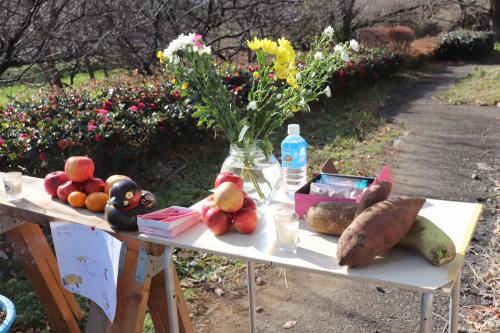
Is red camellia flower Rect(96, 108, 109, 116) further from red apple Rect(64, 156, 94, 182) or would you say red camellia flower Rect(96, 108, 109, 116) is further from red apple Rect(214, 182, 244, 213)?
red apple Rect(214, 182, 244, 213)

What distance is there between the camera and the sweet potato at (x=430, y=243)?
1365mm

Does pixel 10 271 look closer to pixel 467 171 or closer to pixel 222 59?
pixel 467 171

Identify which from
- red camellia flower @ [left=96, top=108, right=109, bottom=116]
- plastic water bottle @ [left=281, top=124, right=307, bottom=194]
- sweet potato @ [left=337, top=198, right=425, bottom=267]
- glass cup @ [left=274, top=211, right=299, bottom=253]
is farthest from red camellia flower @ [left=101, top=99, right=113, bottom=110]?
sweet potato @ [left=337, top=198, right=425, bottom=267]

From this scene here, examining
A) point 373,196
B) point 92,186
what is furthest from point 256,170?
point 92,186

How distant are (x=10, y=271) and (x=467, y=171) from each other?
448 centimetres

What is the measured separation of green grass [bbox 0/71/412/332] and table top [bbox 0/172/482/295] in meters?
1.04

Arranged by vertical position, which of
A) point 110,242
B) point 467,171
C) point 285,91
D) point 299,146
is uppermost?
point 285,91

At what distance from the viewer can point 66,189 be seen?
6.53ft

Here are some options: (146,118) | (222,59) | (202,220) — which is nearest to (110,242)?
(202,220)

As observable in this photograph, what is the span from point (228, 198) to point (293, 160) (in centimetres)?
52

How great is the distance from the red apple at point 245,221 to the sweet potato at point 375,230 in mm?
352

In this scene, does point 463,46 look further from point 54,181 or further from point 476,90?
point 54,181

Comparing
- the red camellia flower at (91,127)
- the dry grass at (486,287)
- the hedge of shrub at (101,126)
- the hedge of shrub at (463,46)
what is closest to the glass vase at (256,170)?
the dry grass at (486,287)

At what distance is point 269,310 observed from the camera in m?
2.92
